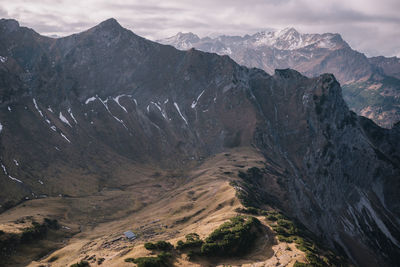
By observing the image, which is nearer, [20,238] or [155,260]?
[155,260]

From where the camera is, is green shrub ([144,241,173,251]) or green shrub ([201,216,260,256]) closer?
green shrub ([144,241,173,251])

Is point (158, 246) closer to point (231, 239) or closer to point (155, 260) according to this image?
point (155, 260)

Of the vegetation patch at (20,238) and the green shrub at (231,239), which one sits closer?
the green shrub at (231,239)

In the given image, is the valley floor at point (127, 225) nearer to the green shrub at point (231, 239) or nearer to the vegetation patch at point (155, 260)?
the vegetation patch at point (155, 260)

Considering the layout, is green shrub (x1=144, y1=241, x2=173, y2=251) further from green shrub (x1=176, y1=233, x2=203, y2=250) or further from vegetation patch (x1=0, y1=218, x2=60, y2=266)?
vegetation patch (x1=0, y1=218, x2=60, y2=266)

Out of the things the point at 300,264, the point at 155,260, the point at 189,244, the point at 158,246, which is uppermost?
the point at 155,260

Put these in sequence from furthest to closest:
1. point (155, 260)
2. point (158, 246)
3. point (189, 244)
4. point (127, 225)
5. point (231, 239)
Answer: point (127, 225)
point (231, 239)
point (189, 244)
point (158, 246)
point (155, 260)

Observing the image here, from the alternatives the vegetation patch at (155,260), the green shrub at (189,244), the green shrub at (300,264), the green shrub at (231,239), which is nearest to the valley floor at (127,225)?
the vegetation patch at (155,260)

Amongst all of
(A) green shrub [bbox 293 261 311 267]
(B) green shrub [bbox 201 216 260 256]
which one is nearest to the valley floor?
(B) green shrub [bbox 201 216 260 256]

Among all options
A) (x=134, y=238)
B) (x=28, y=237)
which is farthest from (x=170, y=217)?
(x=28, y=237)

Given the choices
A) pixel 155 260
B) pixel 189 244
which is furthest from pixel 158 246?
pixel 155 260

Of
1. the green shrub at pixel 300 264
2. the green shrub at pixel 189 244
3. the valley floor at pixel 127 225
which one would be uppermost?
the green shrub at pixel 189 244
